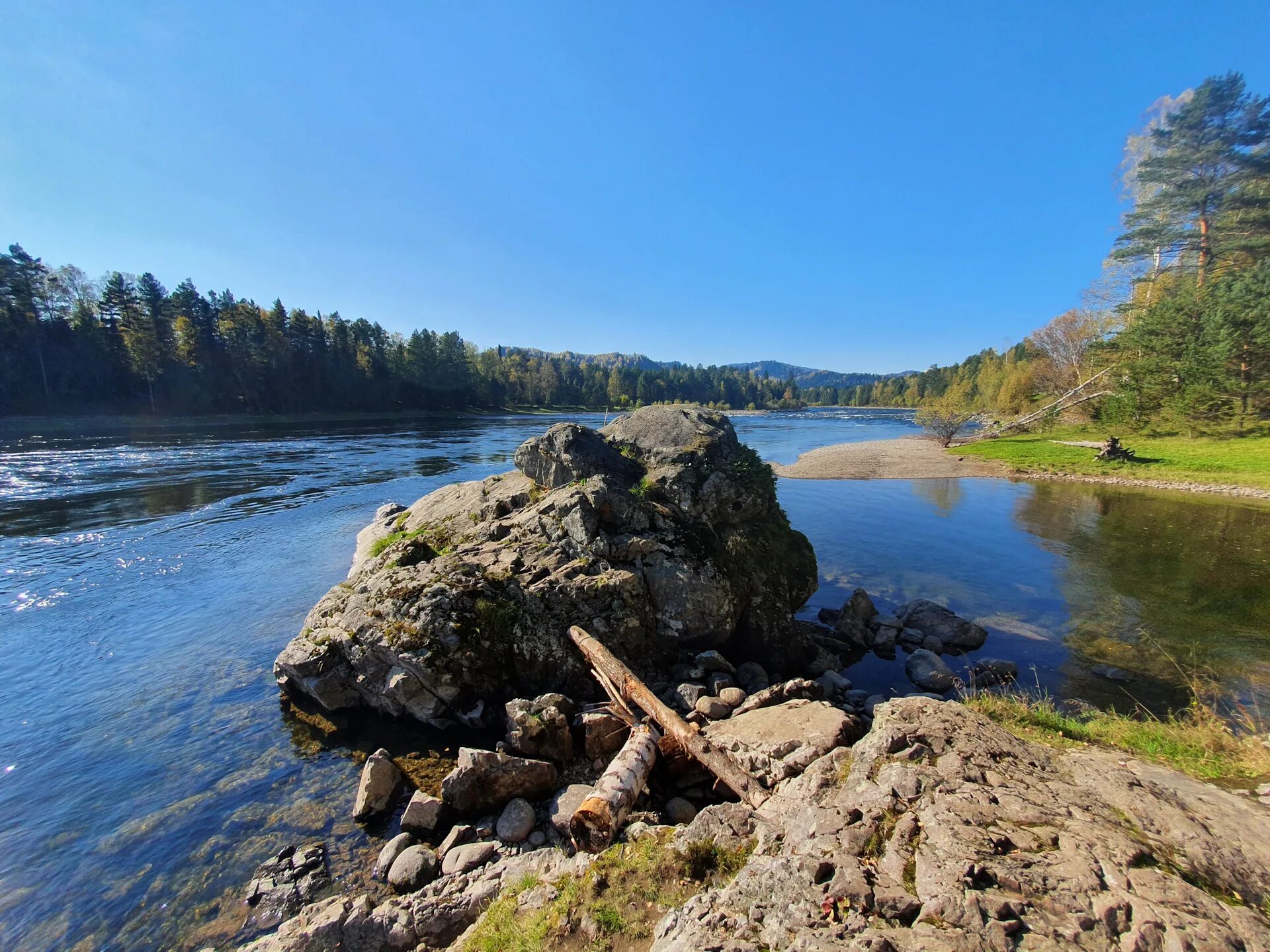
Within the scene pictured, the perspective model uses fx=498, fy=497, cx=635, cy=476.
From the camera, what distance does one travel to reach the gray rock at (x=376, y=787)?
24.3 feet

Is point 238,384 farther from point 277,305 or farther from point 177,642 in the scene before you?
point 177,642

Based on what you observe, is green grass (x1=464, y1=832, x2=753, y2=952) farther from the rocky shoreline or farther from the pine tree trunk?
the pine tree trunk

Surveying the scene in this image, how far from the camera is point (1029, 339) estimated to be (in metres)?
78.7

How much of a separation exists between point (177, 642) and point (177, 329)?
82.2 m

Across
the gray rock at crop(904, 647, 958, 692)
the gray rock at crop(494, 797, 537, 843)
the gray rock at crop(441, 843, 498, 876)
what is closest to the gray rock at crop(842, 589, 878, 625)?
the gray rock at crop(904, 647, 958, 692)

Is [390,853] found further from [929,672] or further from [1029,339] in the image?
[1029,339]

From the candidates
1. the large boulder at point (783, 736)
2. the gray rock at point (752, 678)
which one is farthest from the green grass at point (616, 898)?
the gray rock at point (752, 678)

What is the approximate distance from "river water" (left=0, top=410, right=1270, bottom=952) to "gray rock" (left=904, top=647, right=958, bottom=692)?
0.30m

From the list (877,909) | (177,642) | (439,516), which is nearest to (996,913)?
(877,909)

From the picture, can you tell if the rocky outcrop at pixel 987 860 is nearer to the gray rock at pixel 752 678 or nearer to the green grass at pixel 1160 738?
the green grass at pixel 1160 738

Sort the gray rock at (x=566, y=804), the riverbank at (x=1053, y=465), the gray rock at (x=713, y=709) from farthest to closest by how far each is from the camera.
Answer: the riverbank at (x=1053, y=465) → the gray rock at (x=713, y=709) → the gray rock at (x=566, y=804)

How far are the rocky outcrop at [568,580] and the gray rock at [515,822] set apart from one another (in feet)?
7.38

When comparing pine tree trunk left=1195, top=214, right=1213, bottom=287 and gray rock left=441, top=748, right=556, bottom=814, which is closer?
gray rock left=441, top=748, right=556, bottom=814

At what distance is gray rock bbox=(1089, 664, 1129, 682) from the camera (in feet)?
37.3
